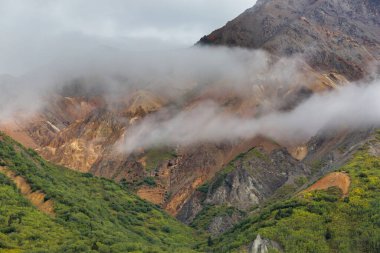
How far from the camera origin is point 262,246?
191 metres

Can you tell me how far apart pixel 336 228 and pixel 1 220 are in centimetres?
9991

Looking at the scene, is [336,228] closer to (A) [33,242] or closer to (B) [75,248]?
(B) [75,248]

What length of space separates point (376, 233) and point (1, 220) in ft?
360

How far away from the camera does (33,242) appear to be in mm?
193000

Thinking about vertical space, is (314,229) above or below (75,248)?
below

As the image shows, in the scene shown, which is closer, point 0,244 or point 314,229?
point 0,244

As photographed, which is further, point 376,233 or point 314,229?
point 314,229

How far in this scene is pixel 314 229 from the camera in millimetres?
199625

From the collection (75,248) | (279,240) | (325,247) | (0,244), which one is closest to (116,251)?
(75,248)

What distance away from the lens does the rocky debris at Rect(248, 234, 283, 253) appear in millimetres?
189700

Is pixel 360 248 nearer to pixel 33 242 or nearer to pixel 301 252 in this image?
pixel 301 252

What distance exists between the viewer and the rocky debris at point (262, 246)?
190 meters

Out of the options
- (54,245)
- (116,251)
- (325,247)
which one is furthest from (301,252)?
(54,245)

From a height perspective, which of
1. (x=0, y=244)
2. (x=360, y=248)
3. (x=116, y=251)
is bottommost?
(x=360, y=248)
